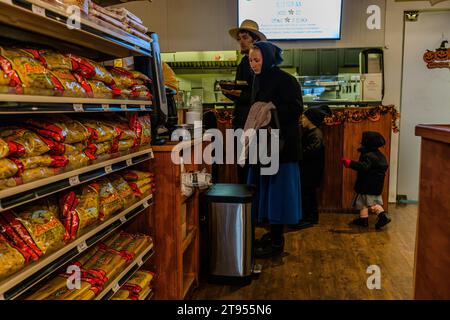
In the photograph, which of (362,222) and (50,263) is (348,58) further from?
(50,263)

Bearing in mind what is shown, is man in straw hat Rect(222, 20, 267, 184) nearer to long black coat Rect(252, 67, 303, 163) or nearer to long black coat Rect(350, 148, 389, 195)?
long black coat Rect(252, 67, 303, 163)

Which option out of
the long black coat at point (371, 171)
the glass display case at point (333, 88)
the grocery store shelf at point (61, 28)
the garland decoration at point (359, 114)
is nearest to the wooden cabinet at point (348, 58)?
the glass display case at point (333, 88)

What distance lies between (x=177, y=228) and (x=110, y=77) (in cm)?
93

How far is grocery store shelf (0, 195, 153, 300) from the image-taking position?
1.06 metres

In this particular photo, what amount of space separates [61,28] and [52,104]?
420 mm

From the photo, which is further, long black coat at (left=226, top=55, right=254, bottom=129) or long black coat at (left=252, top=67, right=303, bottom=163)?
long black coat at (left=226, top=55, right=254, bottom=129)

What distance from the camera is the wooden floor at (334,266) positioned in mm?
2570

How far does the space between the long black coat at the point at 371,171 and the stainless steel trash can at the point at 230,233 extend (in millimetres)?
1718

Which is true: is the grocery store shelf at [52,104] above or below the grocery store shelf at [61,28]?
below

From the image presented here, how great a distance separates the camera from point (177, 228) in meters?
2.21

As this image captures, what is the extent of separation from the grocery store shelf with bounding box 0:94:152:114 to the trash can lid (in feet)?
3.27

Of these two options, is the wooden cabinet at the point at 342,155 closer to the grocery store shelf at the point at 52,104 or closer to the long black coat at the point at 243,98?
the long black coat at the point at 243,98

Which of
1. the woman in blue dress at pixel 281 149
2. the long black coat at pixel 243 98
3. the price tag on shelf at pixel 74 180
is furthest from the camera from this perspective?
the long black coat at pixel 243 98

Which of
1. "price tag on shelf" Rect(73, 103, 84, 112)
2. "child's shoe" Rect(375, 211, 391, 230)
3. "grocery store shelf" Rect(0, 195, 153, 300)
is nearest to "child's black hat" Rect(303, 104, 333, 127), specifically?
"child's shoe" Rect(375, 211, 391, 230)
